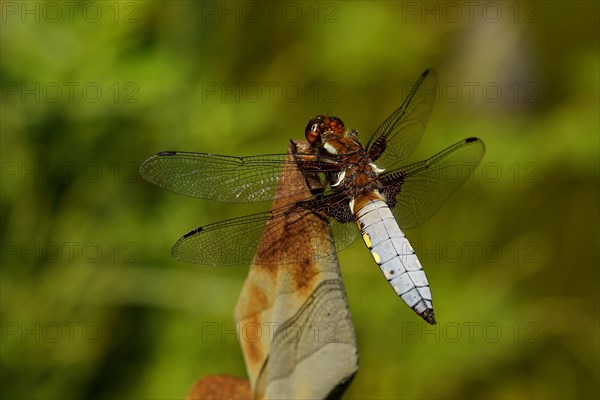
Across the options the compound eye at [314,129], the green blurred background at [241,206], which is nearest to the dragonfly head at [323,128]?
the compound eye at [314,129]

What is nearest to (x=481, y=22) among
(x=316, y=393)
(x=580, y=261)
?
(x=580, y=261)

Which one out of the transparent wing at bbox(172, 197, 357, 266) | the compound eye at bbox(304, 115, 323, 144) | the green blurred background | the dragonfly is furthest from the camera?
the green blurred background

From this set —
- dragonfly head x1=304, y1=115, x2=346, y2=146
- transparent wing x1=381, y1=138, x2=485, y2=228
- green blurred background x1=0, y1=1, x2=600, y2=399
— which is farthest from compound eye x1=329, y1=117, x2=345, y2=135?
green blurred background x1=0, y1=1, x2=600, y2=399

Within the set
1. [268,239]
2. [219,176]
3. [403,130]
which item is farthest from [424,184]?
[268,239]

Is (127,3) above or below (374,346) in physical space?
above

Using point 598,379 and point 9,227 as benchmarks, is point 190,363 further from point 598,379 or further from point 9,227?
point 598,379

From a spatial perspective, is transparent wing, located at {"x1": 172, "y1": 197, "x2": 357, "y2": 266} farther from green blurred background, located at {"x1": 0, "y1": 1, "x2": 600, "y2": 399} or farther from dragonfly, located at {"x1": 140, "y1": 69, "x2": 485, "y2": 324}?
green blurred background, located at {"x1": 0, "y1": 1, "x2": 600, "y2": 399}
